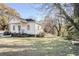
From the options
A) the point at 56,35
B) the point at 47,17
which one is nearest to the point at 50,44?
the point at 56,35

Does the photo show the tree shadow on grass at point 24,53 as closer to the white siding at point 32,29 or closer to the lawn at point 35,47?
the lawn at point 35,47

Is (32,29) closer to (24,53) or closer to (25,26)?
(25,26)

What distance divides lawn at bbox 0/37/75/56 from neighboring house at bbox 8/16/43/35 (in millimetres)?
46

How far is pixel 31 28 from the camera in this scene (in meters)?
1.28

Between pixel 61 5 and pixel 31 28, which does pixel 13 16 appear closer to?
pixel 31 28

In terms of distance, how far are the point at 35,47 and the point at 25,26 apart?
0.50ft

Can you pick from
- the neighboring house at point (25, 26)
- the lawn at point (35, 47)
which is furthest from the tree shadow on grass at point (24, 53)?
the neighboring house at point (25, 26)

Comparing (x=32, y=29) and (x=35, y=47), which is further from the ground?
(x=32, y=29)

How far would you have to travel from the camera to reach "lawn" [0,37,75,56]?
4.19ft

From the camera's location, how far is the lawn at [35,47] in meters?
1.28

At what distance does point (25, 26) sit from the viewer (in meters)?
1.29

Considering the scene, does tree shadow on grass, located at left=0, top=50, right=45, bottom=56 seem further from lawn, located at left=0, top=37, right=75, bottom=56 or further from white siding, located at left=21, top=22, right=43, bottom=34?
white siding, located at left=21, top=22, right=43, bottom=34

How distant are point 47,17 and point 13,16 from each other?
0.22 m

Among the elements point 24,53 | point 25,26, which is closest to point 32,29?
point 25,26
